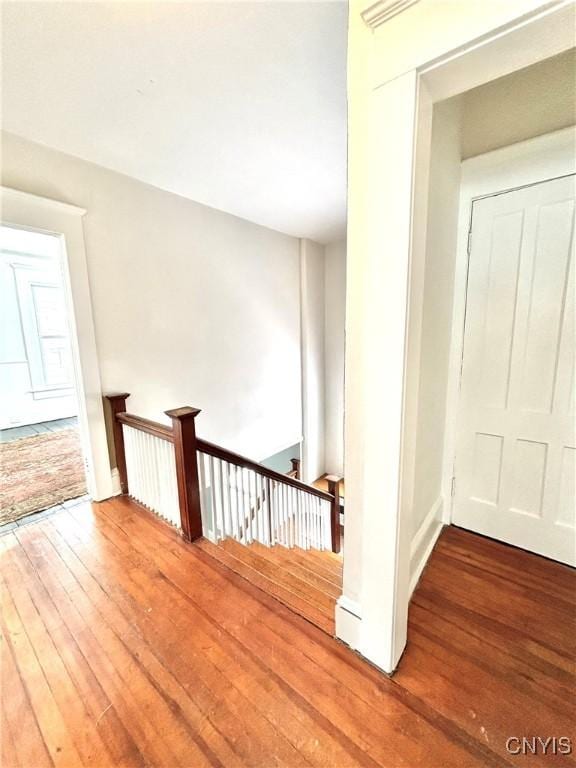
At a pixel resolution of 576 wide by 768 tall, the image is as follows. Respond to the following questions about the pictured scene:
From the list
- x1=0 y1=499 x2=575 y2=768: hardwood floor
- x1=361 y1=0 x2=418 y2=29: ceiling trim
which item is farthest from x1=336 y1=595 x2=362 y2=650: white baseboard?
x1=361 y1=0 x2=418 y2=29: ceiling trim

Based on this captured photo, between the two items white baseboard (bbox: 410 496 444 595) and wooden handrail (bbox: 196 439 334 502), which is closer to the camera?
white baseboard (bbox: 410 496 444 595)

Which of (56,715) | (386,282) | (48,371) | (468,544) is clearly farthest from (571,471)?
(48,371)

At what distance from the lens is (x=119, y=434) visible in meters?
2.54

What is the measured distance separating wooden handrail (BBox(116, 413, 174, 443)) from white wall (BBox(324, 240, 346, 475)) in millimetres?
3217

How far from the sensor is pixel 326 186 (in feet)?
9.50

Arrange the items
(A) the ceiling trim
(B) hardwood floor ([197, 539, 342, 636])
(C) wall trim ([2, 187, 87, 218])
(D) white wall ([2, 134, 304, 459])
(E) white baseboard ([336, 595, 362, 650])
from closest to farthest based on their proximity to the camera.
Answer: (A) the ceiling trim < (E) white baseboard ([336, 595, 362, 650]) < (B) hardwood floor ([197, 539, 342, 636]) < (C) wall trim ([2, 187, 87, 218]) < (D) white wall ([2, 134, 304, 459])

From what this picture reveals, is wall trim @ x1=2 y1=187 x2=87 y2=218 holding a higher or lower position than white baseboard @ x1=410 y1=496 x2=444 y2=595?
higher

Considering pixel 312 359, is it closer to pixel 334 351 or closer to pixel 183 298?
pixel 334 351

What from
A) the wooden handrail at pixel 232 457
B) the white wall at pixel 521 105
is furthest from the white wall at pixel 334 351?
the white wall at pixel 521 105

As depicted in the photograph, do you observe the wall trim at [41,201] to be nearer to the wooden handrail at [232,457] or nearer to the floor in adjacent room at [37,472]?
the wooden handrail at [232,457]

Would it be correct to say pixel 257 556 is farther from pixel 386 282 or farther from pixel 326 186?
pixel 326 186

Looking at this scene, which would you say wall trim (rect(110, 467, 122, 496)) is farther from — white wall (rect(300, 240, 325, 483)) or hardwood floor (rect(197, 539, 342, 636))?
white wall (rect(300, 240, 325, 483))

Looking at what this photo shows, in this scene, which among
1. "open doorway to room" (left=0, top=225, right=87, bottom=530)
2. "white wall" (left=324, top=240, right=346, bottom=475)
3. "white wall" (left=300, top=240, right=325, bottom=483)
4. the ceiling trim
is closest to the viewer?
the ceiling trim

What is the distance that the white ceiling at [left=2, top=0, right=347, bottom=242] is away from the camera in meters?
1.32
